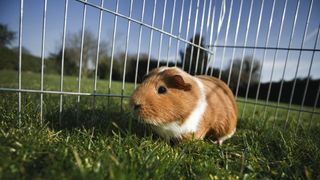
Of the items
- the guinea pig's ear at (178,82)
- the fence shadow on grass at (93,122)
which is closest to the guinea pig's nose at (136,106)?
the fence shadow on grass at (93,122)

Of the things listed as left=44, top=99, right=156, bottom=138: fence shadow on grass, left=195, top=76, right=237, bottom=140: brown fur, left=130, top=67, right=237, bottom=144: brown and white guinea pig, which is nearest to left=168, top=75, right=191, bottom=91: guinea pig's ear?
left=130, top=67, right=237, bottom=144: brown and white guinea pig

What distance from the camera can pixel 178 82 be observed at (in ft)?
8.21

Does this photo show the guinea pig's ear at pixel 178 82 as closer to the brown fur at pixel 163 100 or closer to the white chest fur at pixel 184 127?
the brown fur at pixel 163 100

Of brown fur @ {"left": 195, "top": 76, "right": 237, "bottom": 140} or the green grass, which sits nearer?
the green grass

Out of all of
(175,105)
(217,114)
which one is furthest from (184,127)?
(217,114)

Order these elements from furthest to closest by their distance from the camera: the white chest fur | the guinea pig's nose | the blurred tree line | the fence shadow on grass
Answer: the blurred tree line → the fence shadow on grass → the white chest fur → the guinea pig's nose

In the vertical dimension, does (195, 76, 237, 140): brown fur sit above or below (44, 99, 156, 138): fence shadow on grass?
above

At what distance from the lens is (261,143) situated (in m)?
2.89

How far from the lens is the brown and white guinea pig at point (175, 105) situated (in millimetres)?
2322

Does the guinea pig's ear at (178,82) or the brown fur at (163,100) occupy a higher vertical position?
the guinea pig's ear at (178,82)

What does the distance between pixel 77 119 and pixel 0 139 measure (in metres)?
0.99

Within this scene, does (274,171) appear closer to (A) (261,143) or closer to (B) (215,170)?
(B) (215,170)

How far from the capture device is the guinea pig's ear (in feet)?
8.15

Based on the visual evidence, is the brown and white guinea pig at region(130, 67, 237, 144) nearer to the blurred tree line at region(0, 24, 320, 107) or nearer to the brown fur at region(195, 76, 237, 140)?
the brown fur at region(195, 76, 237, 140)
